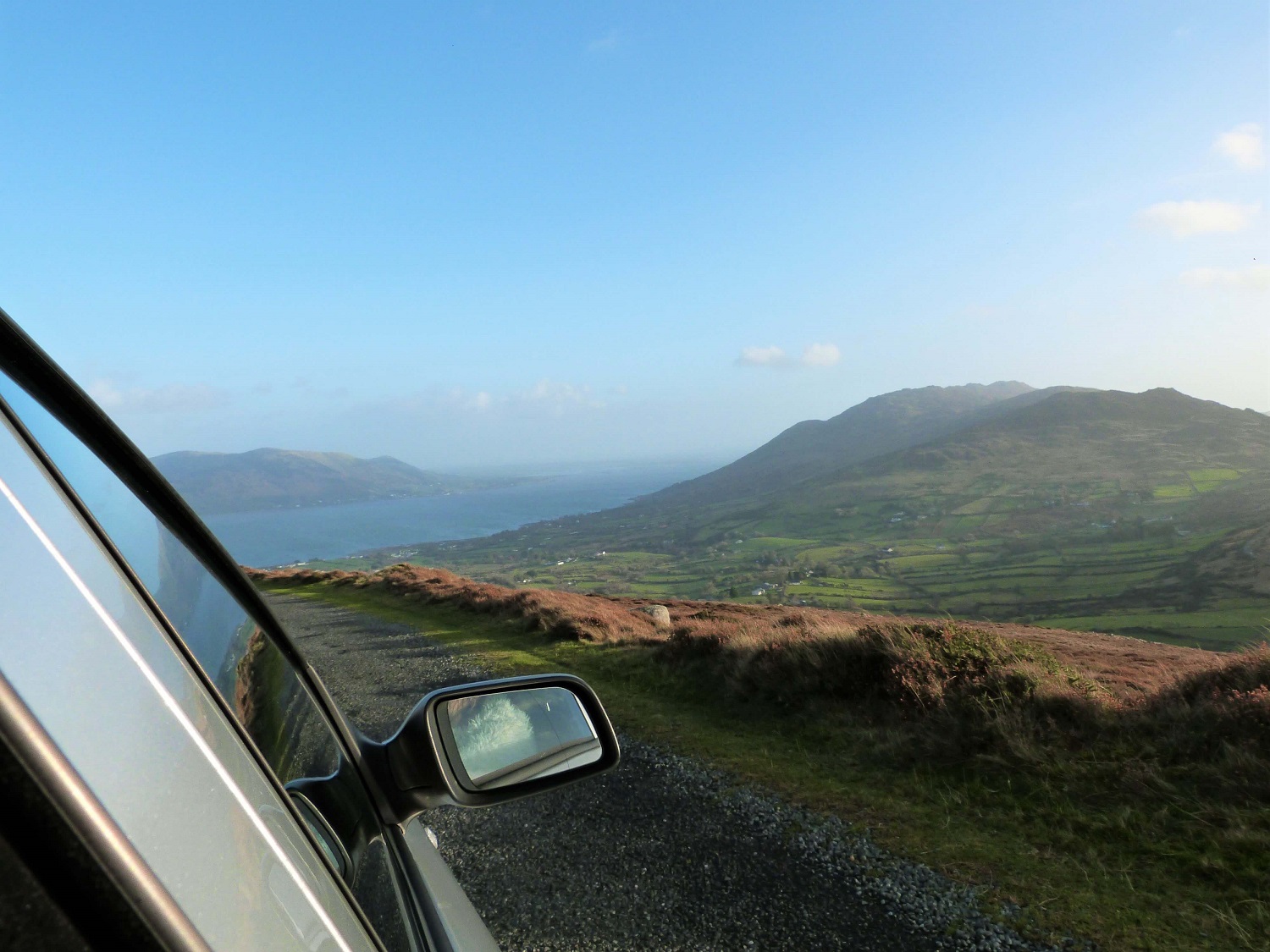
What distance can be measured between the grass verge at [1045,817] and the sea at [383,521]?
5366cm

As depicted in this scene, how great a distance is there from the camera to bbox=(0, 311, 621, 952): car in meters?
0.45

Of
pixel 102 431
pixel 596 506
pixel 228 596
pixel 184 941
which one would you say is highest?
pixel 102 431

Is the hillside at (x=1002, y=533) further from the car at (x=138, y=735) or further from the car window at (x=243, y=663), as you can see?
the car at (x=138, y=735)

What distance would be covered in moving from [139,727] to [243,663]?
71 cm

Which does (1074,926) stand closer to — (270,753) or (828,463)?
(270,753)

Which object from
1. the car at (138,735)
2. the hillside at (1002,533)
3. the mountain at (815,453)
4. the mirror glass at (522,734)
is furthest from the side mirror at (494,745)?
the mountain at (815,453)

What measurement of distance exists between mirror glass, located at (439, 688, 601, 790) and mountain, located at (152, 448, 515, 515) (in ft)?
412

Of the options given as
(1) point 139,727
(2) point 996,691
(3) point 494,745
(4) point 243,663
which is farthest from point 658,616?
(1) point 139,727

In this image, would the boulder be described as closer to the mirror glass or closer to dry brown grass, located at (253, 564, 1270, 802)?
dry brown grass, located at (253, 564, 1270, 802)

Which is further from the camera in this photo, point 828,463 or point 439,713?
point 828,463

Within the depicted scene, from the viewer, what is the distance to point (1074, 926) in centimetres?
380

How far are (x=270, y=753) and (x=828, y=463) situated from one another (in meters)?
155

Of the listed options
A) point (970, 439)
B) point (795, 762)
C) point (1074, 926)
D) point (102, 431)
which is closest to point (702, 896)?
point (1074, 926)

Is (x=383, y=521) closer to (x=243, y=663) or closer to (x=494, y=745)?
(x=494, y=745)
